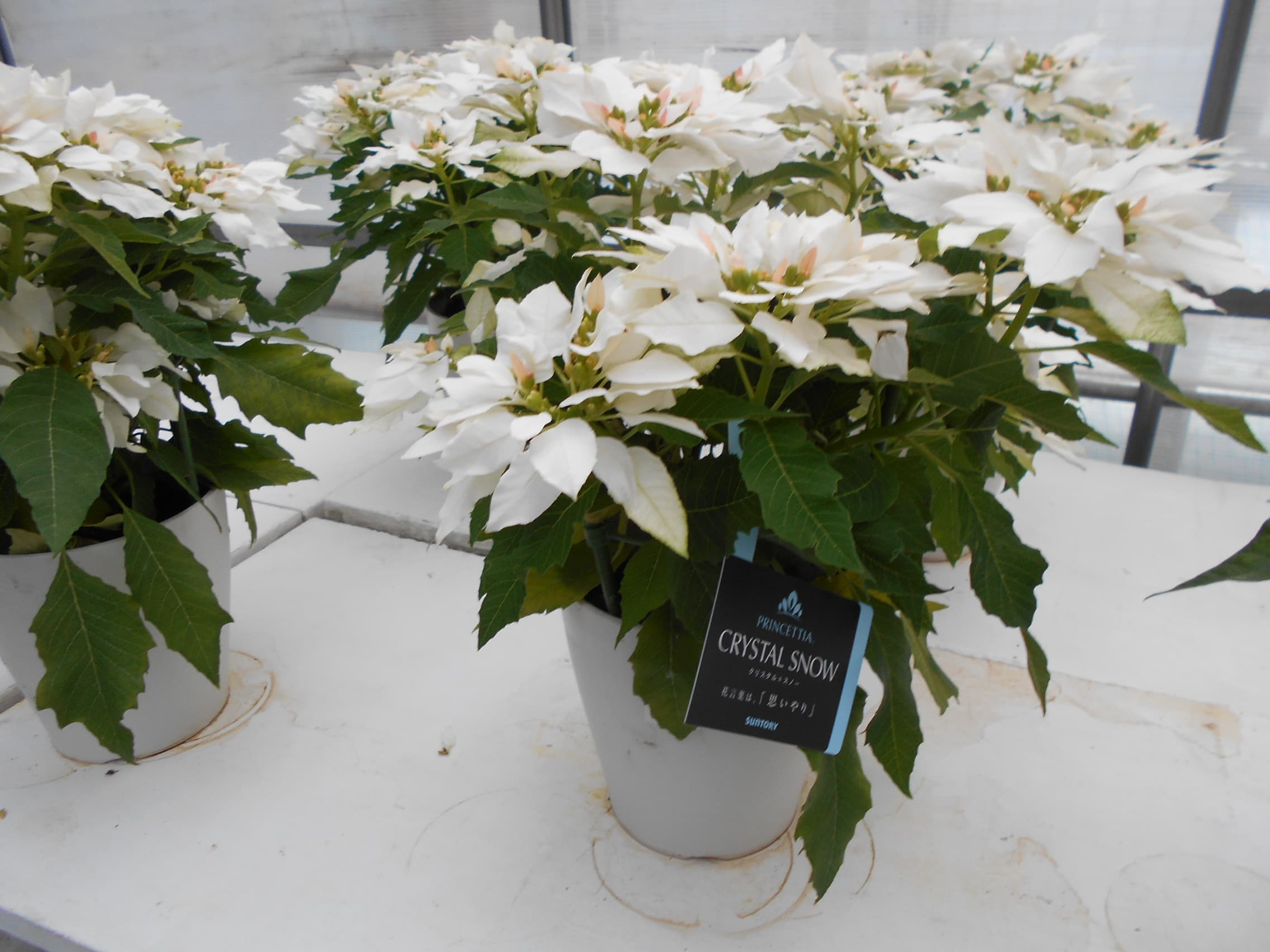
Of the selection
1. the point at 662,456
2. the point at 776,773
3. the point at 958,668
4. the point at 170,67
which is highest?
the point at 170,67

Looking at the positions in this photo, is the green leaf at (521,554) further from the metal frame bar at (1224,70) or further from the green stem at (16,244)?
the metal frame bar at (1224,70)

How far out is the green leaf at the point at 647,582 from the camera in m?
0.54

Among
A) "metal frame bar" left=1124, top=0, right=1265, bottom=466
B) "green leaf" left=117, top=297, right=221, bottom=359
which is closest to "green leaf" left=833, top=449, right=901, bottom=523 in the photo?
"green leaf" left=117, top=297, right=221, bottom=359

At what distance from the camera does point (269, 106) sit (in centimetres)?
230

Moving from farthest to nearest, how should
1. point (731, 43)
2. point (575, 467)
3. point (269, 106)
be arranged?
point (269, 106) < point (731, 43) < point (575, 467)

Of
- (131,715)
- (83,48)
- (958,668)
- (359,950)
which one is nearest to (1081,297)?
(958,668)

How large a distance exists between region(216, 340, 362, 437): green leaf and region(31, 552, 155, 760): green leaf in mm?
194

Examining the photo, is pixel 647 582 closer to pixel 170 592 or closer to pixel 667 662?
pixel 667 662

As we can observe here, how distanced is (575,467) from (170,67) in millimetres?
2647

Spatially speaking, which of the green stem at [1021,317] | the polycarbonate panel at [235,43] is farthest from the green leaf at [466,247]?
the polycarbonate panel at [235,43]

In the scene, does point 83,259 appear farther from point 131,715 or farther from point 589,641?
point 589,641

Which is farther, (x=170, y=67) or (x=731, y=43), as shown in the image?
(x=170, y=67)

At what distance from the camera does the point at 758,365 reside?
60cm

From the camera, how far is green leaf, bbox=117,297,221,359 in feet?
2.17
